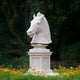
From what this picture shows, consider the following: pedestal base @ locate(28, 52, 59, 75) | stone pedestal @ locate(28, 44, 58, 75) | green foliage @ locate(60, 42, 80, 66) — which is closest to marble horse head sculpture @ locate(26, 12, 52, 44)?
stone pedestal @ locate(28, 44, 58, 75)

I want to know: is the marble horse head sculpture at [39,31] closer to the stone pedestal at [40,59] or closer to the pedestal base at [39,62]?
the stone pedestal at [40,59]

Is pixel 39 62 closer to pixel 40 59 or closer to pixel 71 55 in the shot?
pixel 40 59

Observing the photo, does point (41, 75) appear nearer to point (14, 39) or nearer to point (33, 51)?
point (33, 51)

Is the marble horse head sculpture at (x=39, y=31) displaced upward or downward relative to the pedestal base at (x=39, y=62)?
upward

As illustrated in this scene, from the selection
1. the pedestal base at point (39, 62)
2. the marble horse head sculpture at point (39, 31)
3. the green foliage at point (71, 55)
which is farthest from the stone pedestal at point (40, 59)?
the green foliage at point (71, 55)

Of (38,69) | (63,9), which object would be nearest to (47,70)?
(38,69)

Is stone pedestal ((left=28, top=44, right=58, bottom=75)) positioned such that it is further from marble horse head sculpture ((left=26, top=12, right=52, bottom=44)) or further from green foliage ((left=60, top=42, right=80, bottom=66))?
green foliage ((left=60, top=42, right=80, bottom=66))

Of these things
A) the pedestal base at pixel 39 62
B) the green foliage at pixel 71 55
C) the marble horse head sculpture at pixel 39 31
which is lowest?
the green foliage at pixel 71 55

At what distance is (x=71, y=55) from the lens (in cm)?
1255

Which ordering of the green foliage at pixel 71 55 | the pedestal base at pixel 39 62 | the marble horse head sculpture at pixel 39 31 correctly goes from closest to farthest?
the pedestal base at pixel 39 62, the marble horse head sculpture at pixel 39 31, the green foliage at pixel 71 55

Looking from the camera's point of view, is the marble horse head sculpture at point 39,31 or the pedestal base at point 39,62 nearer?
the pedestal base at point 39,62

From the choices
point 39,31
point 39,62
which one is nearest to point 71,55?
point 39,31

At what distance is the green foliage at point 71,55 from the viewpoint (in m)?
12.2

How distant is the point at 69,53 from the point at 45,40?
4.91 m
